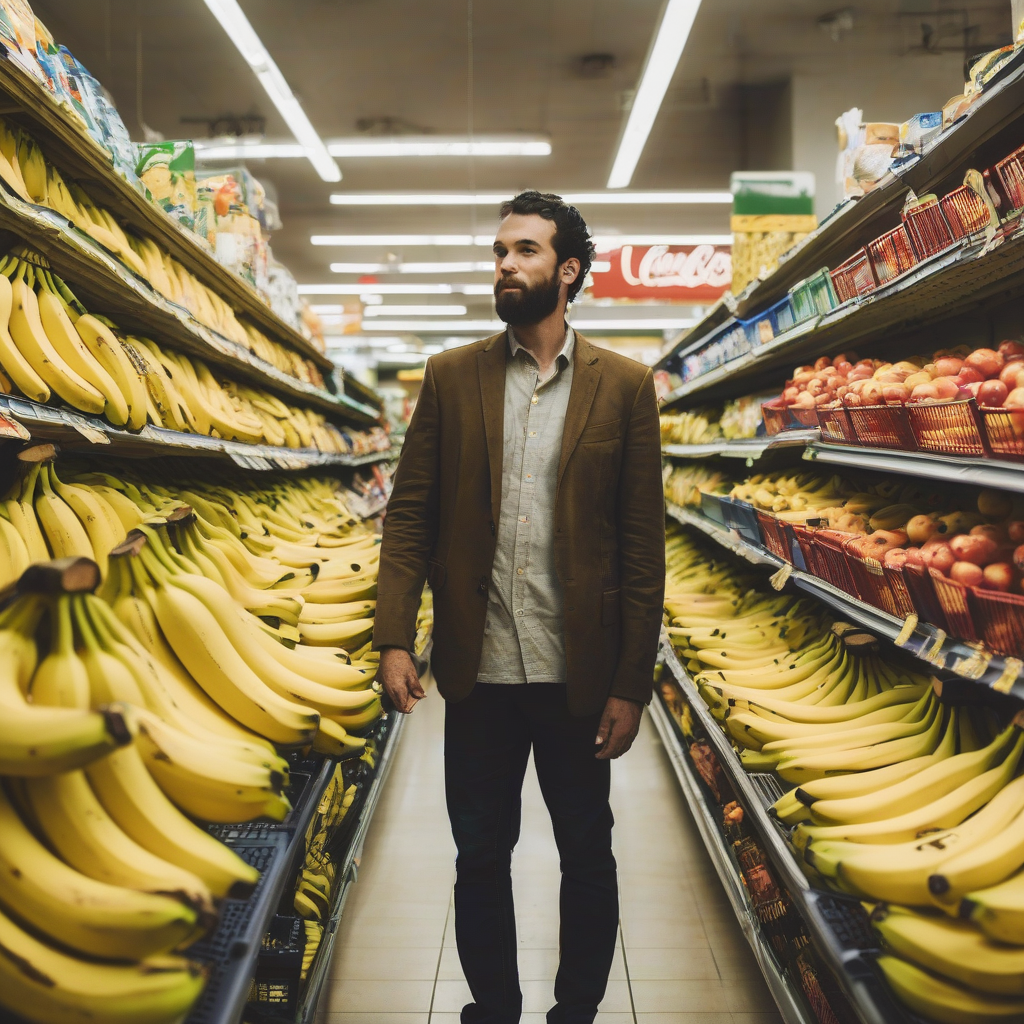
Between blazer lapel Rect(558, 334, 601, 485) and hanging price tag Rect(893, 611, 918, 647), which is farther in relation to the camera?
blazer lapel Rect(558, 334, 601, 485)

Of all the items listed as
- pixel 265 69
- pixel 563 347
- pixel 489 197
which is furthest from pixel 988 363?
pixel 489 197

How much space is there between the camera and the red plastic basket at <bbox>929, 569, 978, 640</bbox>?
1.43 meters

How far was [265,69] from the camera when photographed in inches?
188

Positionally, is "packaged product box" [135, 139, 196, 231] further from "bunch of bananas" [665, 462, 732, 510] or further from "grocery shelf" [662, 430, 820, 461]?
"bunch of bananas" [665, 462, 732, 510]

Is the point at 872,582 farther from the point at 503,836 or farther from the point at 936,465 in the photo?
the point at 503,836

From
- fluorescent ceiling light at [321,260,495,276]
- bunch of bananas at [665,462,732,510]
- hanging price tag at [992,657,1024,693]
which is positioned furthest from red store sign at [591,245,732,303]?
hanging price tag at [992,657,1024,693]

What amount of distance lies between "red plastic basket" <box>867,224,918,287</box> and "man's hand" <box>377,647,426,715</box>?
152 cm

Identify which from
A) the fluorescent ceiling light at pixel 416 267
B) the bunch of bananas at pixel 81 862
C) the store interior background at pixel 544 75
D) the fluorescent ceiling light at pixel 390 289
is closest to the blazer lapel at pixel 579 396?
the bunch of bananas at pixel 81 862

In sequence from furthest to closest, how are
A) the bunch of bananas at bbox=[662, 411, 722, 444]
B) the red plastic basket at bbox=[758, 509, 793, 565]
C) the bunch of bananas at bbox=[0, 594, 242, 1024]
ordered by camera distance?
the bunch of bananas at bbox=[662, 411, 722, 444] < the red plastic basket at bbox=[758, 509, 793, 565] < the bunch of bananas at bbox=[0, 594, 242, 1024]

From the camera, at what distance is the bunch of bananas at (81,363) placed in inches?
62.3

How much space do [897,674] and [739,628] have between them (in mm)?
988

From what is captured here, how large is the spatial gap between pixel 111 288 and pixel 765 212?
3.40 m

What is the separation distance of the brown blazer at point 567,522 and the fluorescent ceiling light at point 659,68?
3.08 m

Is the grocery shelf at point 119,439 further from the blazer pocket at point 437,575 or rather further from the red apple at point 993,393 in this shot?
the red apple at point 993,393
